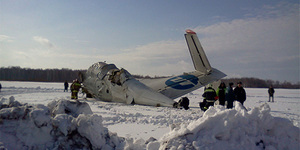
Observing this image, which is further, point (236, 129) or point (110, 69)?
point (110, 69)

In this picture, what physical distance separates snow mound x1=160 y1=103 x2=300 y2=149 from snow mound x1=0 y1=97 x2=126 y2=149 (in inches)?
42.1

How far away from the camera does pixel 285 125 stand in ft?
9.12

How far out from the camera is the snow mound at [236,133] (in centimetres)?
254

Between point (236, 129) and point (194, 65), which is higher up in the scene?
point (194, 65)

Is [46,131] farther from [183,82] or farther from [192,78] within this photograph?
[192,78]

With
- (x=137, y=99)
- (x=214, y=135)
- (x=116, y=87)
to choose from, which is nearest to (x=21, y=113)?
(x=214, y=135)

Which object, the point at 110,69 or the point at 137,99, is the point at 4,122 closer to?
the point at 137,99

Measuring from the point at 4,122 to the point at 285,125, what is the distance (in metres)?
4.06

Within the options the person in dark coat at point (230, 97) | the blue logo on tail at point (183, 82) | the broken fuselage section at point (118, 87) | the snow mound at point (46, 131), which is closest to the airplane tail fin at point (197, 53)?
the blue logo on tail at point (183, 82)

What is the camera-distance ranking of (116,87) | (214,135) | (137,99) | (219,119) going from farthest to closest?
(116,87) < (137,99) < (219,119) < (214,135)

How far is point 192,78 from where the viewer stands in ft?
41.9

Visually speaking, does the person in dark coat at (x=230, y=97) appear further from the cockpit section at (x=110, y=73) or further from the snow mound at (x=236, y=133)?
the cockpit section at (x=110, y=73)

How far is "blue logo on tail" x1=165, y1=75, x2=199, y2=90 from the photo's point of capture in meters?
12.0

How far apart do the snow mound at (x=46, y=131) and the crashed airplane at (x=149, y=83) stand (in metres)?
6.24
